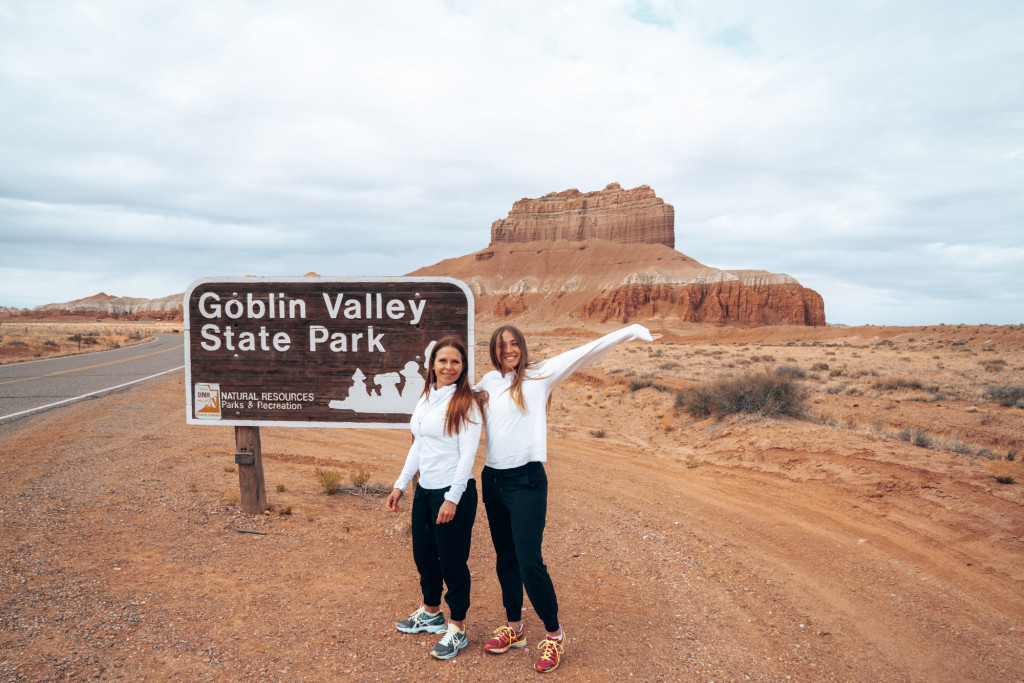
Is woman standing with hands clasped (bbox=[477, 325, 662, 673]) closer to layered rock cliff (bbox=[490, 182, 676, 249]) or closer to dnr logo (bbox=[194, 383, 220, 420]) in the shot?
dnr logo (bbox=[194, 383, 220, 420])

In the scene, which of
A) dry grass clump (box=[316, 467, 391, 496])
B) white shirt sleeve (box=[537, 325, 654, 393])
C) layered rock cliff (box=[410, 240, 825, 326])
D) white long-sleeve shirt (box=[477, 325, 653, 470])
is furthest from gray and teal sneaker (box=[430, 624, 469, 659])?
layered rock cliff (box=[410, 240, 825, 326])

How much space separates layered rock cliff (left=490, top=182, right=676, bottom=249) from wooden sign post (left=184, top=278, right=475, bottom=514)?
374ft

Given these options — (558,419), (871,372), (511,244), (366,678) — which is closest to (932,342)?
(871,372)

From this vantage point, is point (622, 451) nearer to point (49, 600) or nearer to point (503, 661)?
point (503, 661)

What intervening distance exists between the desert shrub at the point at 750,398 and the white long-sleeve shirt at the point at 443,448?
9.12 metres

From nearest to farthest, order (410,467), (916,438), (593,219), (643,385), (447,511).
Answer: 1. (447,511)
2. (410,467)
3. (916,438)
4. (643,385)
5. (593,219)

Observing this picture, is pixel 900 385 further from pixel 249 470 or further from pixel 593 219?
pixel 593 219

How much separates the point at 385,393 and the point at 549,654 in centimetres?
276

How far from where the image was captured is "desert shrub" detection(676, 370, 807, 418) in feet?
36.0

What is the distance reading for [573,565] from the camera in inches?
185

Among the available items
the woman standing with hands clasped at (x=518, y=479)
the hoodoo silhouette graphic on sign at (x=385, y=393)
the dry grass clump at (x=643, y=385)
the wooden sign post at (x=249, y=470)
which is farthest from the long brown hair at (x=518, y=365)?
the dry grass clump at (x=643, y=385)

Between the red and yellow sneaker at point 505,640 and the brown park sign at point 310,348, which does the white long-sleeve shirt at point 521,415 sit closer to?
the red and yellow sneaker at point 505,640

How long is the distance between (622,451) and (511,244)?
117 meters

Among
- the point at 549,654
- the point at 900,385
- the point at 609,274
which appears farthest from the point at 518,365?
the point at 609,274
